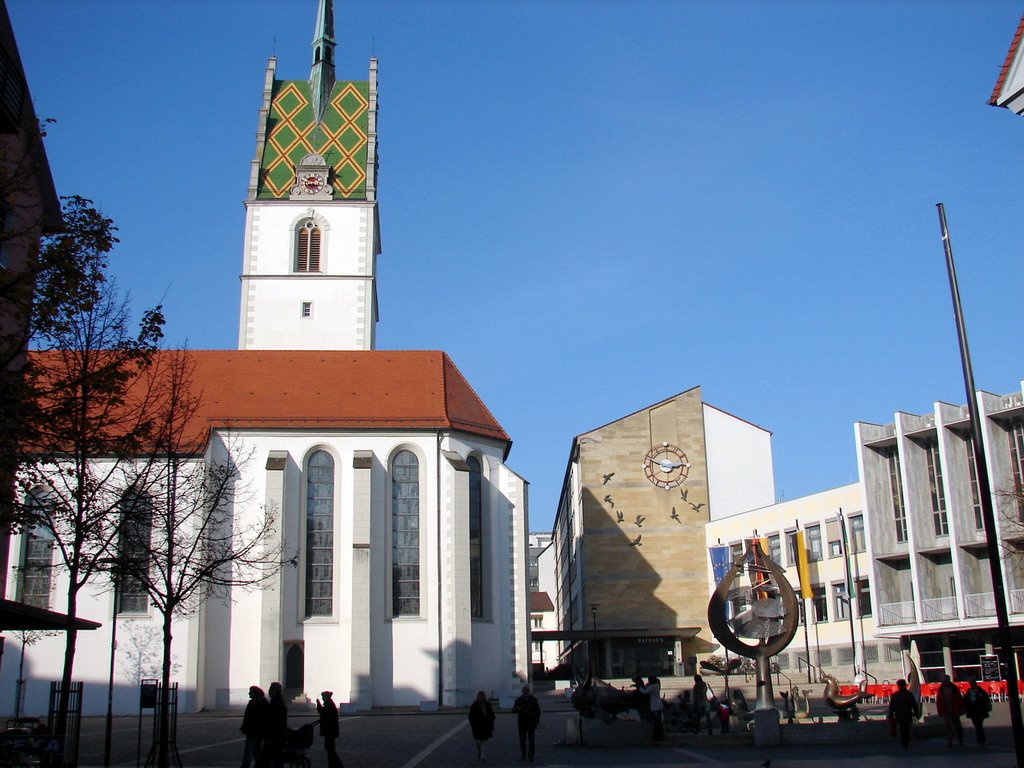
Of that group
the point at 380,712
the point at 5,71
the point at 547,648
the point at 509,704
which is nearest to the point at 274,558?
the point at 380,712

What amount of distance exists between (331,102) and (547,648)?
7570 centimetres

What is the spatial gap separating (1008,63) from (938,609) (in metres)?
29.5

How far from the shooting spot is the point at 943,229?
1528 cm

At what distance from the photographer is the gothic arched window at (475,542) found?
38344mm

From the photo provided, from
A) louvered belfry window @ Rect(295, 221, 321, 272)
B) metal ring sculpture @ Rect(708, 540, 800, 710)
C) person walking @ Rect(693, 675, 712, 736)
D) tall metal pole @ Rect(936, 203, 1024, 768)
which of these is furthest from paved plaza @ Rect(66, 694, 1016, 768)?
louvered belfry window @ Rect(295, 221, 321, 272)

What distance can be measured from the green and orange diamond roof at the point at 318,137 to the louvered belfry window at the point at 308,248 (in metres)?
1.83

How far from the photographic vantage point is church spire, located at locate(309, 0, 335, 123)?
173 ft

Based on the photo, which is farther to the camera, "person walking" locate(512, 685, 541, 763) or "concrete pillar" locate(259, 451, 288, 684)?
"concrete pillar" locate(259, 451, 288, 684)

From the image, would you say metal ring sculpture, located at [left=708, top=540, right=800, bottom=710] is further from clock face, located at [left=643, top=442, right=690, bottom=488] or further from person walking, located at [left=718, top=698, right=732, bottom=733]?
clock face, located at [left=643, top=442, right=690, bottom=488]

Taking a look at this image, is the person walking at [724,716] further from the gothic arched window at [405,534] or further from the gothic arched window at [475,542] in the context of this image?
the gothic arched window at [405,534]

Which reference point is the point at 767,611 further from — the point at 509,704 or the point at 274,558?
the point at 274,558

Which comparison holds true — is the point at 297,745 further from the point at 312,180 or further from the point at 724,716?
the point at 312,180

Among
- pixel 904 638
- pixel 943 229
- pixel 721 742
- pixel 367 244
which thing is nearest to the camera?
pixel 943 229

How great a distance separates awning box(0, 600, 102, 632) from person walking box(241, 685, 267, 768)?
3944mm
